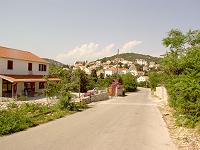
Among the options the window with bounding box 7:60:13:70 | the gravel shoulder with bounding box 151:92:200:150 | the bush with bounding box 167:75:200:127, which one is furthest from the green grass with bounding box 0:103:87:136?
the window with bounding box 7:60:13:70

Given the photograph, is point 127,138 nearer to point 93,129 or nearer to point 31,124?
point 93,129

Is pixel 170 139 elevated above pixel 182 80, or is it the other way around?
pixel 182 80

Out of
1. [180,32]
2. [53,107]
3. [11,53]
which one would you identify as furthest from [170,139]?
[11,53]

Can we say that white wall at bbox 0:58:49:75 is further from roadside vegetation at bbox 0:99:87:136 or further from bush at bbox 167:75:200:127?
bush at bbox 167:75:200:127

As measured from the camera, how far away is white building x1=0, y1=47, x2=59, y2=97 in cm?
3850

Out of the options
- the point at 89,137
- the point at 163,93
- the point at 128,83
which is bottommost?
the point at 89,137

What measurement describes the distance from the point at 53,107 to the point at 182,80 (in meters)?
11.6

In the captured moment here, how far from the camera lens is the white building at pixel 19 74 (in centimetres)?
3850

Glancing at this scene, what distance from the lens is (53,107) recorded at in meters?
27.9

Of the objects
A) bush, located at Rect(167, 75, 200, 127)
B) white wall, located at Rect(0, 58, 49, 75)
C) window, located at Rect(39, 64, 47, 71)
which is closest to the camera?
bush, located at Rect(167, 75, 200, 127)

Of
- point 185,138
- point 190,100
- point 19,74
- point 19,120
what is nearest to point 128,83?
point 19,74

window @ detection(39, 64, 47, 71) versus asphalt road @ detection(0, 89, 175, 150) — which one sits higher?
window @ detection(39, 64, 47, 71)

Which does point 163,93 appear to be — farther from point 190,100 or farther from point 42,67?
point 190,100

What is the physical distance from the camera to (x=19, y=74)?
4275 centimetres
